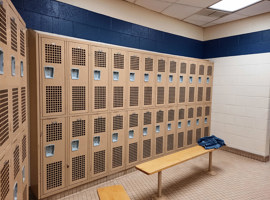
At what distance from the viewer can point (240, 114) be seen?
4320 millimetres

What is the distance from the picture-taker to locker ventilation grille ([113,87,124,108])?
2.97m

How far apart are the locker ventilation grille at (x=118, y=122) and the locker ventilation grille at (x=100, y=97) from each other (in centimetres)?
32

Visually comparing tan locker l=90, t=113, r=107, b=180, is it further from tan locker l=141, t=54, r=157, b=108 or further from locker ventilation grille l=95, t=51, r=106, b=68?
tan locker l=141, t=54, r=157, b=108

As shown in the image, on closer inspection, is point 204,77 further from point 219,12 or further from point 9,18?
point 9,18

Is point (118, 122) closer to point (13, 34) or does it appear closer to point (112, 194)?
point (112, 194)

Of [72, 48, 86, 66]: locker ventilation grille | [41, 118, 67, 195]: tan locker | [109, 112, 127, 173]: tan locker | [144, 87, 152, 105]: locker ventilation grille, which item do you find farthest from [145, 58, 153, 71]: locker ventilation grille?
[41, 118, 67, 195]: tan locker

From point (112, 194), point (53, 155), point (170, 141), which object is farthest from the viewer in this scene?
point (170, 141)

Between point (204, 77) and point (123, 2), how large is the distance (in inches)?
103

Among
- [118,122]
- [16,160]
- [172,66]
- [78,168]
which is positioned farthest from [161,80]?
[16,160]

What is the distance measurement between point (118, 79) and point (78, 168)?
4.92 ft

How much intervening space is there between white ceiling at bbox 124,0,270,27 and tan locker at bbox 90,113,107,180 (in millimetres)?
2312

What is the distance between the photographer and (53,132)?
244 cm

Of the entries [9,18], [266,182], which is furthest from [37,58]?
[266,182]

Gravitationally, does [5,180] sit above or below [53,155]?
above
